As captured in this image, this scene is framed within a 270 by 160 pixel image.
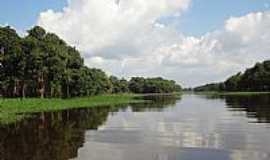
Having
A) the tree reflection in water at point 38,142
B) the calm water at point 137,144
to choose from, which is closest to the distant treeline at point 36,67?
the tree reflection in water at point 38,142

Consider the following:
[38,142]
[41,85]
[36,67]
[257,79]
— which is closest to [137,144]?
[38,142]

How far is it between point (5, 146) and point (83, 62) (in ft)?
246

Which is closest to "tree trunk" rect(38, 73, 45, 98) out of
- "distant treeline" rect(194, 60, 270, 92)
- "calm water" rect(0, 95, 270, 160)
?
"calm water" rect(0, 95, 270, 160)

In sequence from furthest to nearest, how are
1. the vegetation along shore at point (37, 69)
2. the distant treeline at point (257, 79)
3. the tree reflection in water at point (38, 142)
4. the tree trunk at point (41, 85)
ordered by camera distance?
the distant treeline at point (257, 79) → the tree trunk at point (41, 85) → the vegetation along shore at point (37, 69) → the tree reflection in water at point (38, 142)

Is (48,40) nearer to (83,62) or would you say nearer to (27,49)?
(27,49)

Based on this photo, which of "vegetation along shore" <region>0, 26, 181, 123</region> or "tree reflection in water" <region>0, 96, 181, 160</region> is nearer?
"tree reflection in water" <region>0, 96, 181, 160</region>

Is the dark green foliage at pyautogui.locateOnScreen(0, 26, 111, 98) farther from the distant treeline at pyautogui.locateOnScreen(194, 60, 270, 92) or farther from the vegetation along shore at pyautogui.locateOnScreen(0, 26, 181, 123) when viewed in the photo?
the distant treeline at pyautogui.locateOnScreen(194, 60, 270, 92)

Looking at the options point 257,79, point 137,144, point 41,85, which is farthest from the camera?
point 257,79

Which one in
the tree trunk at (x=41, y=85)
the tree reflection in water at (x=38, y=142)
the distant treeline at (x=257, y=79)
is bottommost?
the tree reflection in water at (x=38, y=142)

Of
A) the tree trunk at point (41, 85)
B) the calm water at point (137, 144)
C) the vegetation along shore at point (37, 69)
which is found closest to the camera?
the calm water at point (137, 144)

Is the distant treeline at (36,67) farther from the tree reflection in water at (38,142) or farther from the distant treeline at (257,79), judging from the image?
the distant treeline at (257,79)

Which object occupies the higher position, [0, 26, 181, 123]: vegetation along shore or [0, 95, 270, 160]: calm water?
[0, 26, 181, 123]: vegetation along shore

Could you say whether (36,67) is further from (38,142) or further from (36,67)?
(38,142)

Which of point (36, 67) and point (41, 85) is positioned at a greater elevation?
point (36, 67)
